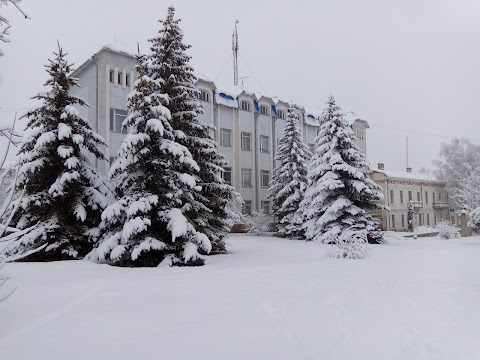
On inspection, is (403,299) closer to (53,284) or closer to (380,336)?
(380,336)

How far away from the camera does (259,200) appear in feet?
122

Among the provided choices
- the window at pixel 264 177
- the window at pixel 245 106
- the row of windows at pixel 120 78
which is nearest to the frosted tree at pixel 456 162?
the window at pixel 264 177

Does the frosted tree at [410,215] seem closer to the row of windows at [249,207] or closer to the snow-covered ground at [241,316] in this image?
the row of windows at [249,207]

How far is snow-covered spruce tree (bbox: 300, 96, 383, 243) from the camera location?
2300cm

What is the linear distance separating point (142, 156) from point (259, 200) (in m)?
25.0

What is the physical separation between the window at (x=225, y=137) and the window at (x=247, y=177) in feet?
9.41

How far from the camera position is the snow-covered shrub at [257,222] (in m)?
32.4

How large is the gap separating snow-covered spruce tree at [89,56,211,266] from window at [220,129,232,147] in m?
21.5

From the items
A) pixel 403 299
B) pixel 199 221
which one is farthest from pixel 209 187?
pixel 403 299

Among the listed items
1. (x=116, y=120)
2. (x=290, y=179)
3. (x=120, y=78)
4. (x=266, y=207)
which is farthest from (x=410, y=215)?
(x=120, y=78)

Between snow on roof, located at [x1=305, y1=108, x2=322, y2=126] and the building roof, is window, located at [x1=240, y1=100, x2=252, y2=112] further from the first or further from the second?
the building roof

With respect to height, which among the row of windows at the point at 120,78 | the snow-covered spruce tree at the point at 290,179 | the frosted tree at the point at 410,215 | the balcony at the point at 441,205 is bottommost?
the frosted tree at the point at 410,215

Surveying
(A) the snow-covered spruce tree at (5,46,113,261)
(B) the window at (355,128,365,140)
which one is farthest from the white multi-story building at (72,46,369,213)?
(A) the snow-covered spruce tree at (5,46,113,261)

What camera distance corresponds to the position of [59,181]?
43.2ft
